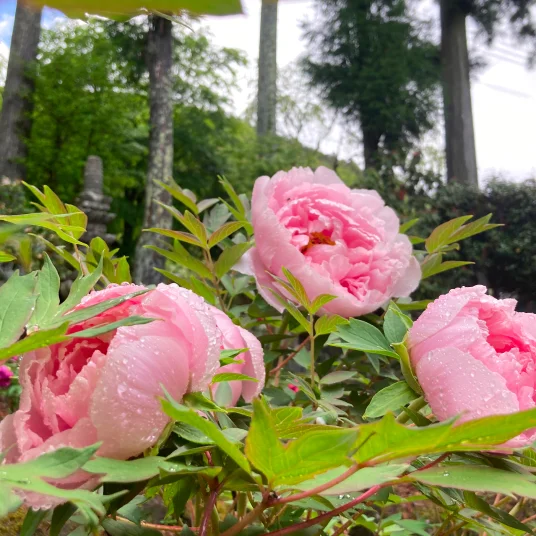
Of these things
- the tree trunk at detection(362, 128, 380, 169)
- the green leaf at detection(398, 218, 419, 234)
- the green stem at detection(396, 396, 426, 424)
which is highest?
the tree trunk at detection(362, 128, 380, 169)

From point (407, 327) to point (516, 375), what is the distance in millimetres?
58

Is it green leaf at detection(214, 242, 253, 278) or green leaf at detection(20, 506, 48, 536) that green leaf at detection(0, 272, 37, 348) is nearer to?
green leaf at detection(20, 506, 48, 536)

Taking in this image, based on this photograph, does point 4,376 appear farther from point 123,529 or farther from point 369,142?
point 369,142

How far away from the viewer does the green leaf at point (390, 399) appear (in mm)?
231

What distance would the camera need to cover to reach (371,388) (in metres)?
0.45

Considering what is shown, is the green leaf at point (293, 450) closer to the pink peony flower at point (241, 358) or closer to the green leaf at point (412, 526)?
the pink peony flower at point (241, 358)

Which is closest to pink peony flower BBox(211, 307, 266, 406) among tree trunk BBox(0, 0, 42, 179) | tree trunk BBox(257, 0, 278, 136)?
tree trunk BBox(0, 0, 42, 179)

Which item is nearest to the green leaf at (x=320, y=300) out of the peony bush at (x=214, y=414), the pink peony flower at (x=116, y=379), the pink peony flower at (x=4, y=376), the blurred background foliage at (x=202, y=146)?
the peony bush at (x=214, y=414)

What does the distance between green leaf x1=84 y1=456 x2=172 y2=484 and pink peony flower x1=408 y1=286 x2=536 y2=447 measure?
0.34 ft

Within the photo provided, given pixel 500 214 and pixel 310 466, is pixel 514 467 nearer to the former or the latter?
pixel 310 466

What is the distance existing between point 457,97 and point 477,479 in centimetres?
605

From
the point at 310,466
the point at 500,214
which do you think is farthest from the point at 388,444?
the point at 500,214

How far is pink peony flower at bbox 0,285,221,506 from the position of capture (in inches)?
7.0

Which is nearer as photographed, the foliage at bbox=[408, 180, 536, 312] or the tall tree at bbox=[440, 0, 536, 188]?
the foliage at bbox=[408, 180, 536, 312]
